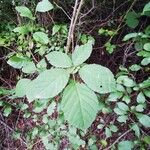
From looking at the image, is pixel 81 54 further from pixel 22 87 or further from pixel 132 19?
pixel 132 19

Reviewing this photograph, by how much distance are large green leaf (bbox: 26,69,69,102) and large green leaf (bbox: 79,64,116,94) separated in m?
0.09

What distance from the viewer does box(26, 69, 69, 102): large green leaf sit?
1.23m

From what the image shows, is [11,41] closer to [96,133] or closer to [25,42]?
[25,42]

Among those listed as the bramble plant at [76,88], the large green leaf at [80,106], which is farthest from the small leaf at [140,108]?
the large green leaf at [80,106]

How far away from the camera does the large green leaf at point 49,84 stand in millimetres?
1234

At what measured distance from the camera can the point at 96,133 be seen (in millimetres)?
1918

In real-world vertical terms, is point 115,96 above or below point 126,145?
above

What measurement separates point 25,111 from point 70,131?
0.47m

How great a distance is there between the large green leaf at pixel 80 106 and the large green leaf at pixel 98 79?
0.04 metres

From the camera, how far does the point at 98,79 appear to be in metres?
1.25

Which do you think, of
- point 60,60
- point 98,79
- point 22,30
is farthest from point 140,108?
point 22,30

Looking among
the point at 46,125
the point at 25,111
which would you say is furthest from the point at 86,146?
the point at 25,111

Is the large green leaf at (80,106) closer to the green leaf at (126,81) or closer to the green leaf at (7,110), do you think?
the green leaf at (126,81)

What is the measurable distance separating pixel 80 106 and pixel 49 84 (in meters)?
0.17
